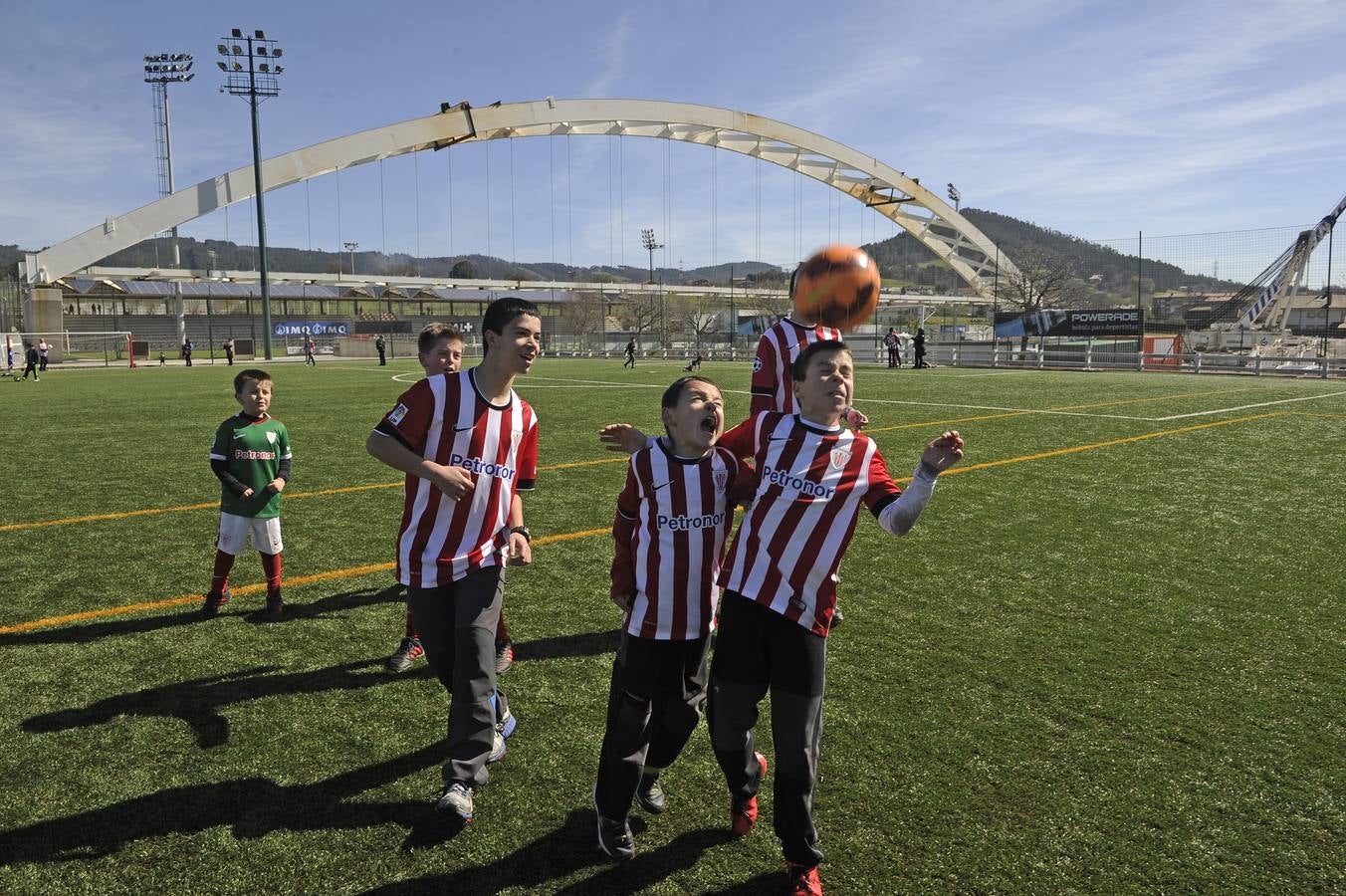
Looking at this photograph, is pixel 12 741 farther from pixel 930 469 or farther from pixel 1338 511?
pixel 1338 511

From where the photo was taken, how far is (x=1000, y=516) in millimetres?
A: 7605

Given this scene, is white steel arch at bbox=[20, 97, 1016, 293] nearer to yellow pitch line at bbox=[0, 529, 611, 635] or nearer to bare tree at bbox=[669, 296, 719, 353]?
bare tree at bbox=[669, 296, 719, 353]

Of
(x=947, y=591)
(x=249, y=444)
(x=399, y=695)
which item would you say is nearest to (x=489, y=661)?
(x=399, y=695)

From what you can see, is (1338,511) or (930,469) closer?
(930,469)

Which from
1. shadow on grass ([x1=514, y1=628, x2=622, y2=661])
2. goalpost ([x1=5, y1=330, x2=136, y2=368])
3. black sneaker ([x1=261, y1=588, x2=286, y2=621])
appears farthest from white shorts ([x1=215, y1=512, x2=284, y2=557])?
goalpost ([x1=5, y1=330, x2=136, y2=368])

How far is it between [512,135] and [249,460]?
64.5 m

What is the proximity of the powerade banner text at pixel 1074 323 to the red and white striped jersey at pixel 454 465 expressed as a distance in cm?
3663

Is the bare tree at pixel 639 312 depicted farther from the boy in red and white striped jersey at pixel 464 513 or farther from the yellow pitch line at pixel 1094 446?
the boy in red and white striped jersey at pixel 464 513

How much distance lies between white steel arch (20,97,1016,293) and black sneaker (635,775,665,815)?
64.4 metres

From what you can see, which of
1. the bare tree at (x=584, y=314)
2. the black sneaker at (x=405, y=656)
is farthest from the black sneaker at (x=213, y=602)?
the bare tree at (x=584, y=314)

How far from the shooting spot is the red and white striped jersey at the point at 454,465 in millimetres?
3215

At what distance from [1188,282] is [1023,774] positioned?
40395mm

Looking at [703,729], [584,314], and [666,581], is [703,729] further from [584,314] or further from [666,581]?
[584,314]

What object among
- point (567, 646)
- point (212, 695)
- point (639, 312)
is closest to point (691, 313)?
point (639, 312)
